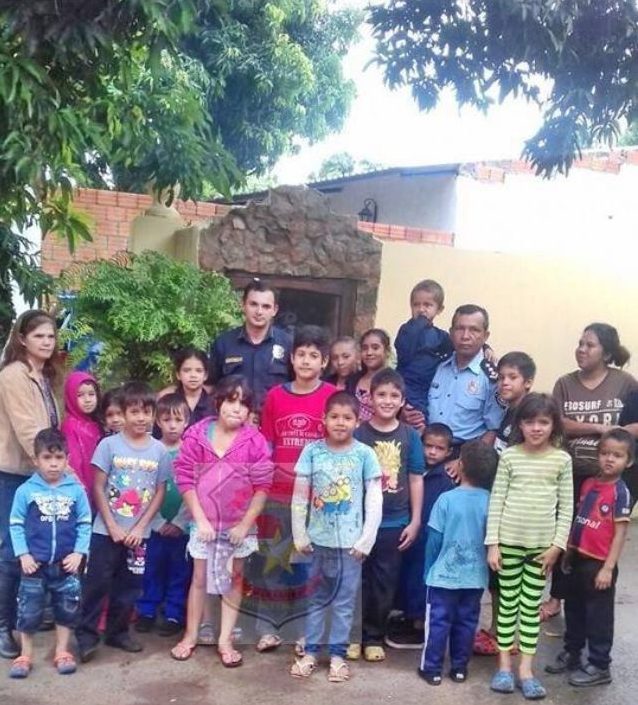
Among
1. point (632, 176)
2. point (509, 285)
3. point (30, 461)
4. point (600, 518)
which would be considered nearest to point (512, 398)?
point (600, 518)

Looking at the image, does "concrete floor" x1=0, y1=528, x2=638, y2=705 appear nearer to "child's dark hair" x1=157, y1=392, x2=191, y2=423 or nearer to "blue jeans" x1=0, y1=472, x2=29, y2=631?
"blue jeans" x1=0, y1=472, x2=29, y2=631

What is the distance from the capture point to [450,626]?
13.3 ft

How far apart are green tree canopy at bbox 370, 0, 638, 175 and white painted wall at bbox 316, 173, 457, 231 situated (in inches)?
224

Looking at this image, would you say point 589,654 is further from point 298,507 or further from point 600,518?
point 298,507

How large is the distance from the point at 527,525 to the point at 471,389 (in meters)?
0.87

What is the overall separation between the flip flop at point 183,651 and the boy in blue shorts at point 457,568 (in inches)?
42.7

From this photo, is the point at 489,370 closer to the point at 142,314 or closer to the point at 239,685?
the point at 239,685

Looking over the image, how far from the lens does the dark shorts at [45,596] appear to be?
381 cm

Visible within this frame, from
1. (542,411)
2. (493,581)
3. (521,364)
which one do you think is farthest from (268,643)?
(521,364)

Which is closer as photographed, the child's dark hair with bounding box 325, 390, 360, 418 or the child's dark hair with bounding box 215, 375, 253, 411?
the child's dark hair with bounding box 325, 390, 360, 418

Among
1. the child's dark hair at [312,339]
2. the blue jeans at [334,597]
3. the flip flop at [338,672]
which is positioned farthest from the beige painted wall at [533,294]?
the flip flop at [338,672]

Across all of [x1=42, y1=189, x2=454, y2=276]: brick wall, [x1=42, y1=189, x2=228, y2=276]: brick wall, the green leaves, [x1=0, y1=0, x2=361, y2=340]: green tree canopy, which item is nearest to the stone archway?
[x1=0, y1=0, x2=361, y2=340]: green tree canopy

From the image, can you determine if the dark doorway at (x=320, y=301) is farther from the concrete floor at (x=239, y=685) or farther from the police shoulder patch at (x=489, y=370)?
the concrete floor at (x=239, y=685)

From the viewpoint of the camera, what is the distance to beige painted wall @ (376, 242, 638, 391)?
7203 millimetres
